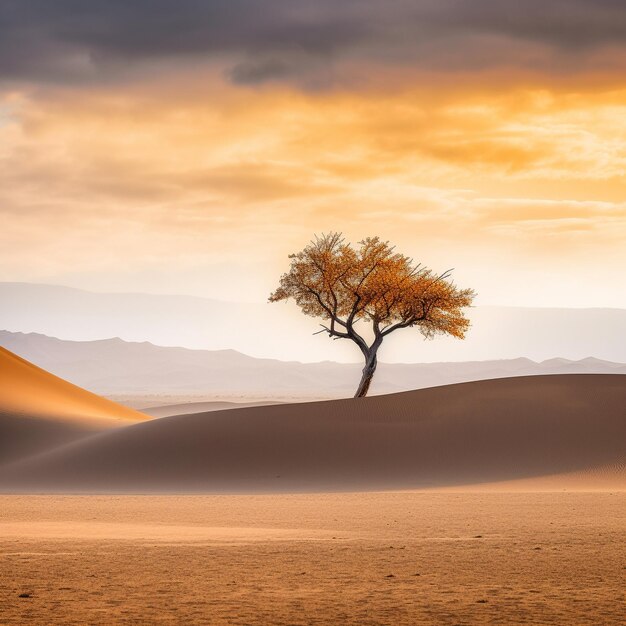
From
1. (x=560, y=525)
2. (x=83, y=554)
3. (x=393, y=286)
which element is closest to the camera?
(x=83, y=554)

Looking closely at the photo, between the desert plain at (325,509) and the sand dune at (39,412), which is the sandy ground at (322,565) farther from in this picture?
the sand dune at (39,412)

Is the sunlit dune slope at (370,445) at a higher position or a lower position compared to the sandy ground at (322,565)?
higher

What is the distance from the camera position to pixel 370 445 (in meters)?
37.1

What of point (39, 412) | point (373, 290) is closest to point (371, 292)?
point (373, 290)

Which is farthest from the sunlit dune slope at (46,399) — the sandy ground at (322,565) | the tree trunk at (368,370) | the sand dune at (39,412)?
the sandy ground at (322,565)

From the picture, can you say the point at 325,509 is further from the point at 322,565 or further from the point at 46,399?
the point at 46,399

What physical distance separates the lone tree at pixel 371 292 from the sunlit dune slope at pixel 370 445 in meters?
6.51

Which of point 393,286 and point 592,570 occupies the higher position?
point 393,286

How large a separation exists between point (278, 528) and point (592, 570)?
7960mm

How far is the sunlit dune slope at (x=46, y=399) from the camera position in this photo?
156 ft

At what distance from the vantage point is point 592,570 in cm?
1426

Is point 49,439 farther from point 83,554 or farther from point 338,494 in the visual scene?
point 83,554

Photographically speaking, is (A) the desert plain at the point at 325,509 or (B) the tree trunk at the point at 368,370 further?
(B) the tree trunk at the point at 368,370

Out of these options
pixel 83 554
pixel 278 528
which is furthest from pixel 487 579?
pixel 278 528
